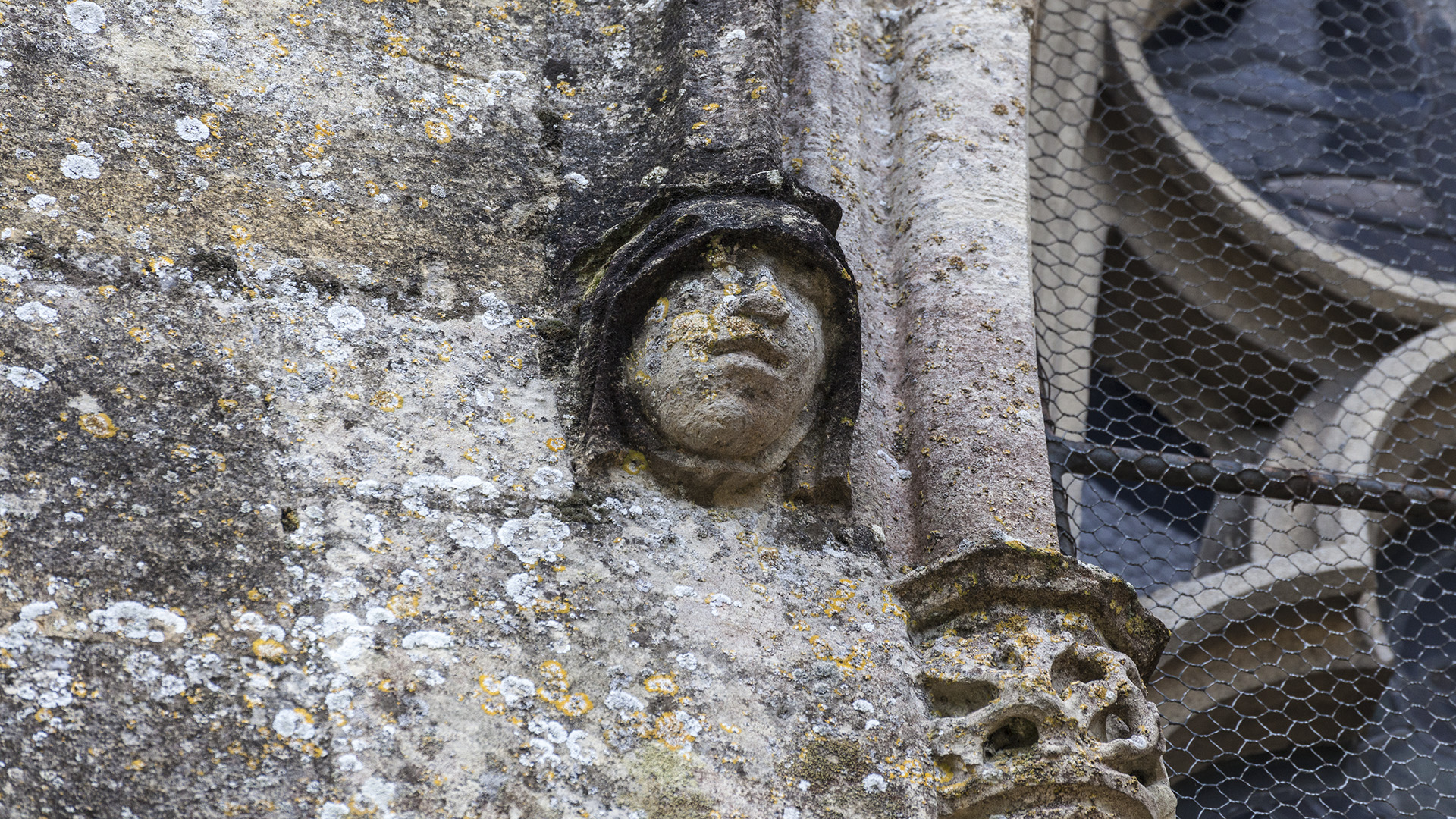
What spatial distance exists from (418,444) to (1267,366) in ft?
9.47

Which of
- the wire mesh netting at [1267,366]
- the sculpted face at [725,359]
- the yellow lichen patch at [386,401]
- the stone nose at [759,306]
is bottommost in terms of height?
the wire mesh netting at [1267,366]

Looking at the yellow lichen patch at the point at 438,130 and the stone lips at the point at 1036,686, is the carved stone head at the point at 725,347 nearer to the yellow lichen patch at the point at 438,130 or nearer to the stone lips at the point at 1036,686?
the stone lips at the point at 1036,686

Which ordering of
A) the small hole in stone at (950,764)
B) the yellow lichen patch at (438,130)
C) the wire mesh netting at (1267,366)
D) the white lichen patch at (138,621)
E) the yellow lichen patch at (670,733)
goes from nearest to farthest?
the white lichen patch at (138,621) < the yellow lichen patch at (670,733) < the small hole in stone at (950,764) < the yellow lichen patch at (438,130) < the wire mesh netting at (1267,366)

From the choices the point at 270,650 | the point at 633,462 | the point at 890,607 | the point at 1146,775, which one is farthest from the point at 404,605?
the point at 1146,775

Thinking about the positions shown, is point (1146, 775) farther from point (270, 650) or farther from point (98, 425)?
point (98, 425)

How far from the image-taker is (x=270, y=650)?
1680mm

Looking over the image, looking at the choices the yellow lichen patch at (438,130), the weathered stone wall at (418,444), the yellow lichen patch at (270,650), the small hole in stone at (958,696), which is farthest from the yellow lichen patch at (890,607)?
the yellow lichen patch at (438,130)

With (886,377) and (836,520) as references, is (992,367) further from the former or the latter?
(836,520)

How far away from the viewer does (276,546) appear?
5.82 feet

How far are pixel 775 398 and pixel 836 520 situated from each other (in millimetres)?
253

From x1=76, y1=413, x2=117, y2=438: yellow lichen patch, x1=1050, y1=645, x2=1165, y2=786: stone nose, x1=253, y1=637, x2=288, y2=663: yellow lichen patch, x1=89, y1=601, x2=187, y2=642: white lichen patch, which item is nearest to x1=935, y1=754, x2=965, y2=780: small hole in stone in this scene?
x1=1050, y1=645, x2=1165, y2=786: stone nose

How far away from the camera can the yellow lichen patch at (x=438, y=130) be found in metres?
2.36

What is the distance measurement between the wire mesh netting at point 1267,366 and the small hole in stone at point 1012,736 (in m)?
0.97

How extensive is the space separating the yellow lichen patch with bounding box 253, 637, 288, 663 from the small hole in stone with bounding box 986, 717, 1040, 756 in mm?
981
